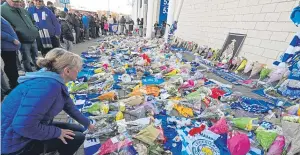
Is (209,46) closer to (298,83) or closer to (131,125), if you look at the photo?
(298,83)

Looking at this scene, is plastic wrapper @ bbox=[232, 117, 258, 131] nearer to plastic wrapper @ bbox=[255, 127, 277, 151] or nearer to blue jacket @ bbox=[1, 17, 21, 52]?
plastic wrapper @ bbox=[255, 127, 277, 151]

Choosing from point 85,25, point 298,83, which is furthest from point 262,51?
point 85,25

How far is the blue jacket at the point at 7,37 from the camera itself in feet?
9.16

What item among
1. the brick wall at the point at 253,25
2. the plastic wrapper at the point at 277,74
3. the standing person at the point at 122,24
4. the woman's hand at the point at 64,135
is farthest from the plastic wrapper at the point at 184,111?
the standing person at the point at 122,24

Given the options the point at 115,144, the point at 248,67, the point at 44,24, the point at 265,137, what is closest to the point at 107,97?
the point at 115,144

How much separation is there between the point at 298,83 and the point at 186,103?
2.09m

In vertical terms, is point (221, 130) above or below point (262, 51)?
below

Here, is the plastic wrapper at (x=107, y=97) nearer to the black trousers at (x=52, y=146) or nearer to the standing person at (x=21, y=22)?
the black trousers at (x=52, y=146)

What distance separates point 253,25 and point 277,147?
4.27 metres

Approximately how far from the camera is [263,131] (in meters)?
2.32

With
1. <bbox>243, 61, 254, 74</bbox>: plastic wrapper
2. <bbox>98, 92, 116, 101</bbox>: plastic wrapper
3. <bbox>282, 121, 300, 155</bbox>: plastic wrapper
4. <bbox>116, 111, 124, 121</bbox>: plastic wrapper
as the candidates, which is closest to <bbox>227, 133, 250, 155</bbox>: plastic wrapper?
<bbox>282, 121, 300, 155</bbox>: plastic wrapper

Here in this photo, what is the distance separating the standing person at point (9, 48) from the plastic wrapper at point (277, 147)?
3.77 meters

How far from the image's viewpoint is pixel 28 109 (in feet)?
4.02

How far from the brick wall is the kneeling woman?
4611mm
